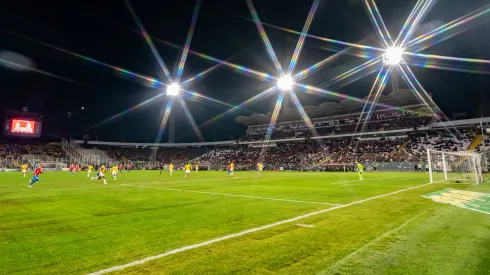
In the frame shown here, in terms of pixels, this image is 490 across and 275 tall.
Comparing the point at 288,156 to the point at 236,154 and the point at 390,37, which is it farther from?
the point at 390,37

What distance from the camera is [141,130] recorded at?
274 ft

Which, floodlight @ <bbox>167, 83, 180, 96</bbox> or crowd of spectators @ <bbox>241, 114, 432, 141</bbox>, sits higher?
floodlight @ <bbox>167, 83, 180, 96</bbox>

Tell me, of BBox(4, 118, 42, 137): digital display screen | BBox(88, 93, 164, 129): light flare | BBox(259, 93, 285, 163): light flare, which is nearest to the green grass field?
BBox(88, 93, 164, 129): light flare

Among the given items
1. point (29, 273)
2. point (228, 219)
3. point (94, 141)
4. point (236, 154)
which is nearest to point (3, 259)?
point (29, 273)

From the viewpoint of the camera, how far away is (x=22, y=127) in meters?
54.0

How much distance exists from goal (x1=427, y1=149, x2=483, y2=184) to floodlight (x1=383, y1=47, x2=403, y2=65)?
1494 cm

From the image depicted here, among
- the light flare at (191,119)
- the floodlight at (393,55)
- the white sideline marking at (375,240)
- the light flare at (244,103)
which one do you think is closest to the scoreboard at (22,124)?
the light flare at (191,119)

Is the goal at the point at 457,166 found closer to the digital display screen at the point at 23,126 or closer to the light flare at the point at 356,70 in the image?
the light flare at the point at 356,70

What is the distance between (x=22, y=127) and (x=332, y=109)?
68.3 metres

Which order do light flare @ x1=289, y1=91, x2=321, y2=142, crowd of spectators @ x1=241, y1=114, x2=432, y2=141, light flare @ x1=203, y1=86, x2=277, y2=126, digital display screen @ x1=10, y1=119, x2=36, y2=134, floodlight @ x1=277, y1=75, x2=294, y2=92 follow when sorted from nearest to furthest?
floodlight @ x1=277, y1=75, x2=294, y2=92, digital display screen @ x1=10, y1=119, x2=36, y2=134, light flare @ x1=203, y1=86, x2=277, y2=126, crowd of spectators @ x1=241, y1=114, x2=432, y2=141, light flare @ x1=289, y1=91, x2=321, y2=142

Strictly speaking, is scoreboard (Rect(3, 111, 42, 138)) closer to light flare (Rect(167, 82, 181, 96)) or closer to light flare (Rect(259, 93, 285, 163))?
light flare (Rect(167, 82, 181, 96))

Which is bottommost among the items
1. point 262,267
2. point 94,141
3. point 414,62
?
point 262,267

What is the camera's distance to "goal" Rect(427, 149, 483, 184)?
21312mm

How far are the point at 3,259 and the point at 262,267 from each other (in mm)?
4085
